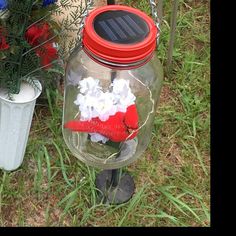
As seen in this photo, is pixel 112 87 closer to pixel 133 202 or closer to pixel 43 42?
pixel 43 42

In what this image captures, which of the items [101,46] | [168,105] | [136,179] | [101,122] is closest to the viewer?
[101,46]

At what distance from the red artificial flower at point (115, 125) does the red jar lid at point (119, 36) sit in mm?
239

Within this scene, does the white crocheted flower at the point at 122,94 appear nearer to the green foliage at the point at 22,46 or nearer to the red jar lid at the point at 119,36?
the red jar lid at the point at 119,36

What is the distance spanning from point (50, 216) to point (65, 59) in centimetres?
62

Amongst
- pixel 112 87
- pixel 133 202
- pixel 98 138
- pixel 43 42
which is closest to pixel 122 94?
pixel 112 87

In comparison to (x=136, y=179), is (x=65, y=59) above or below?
above

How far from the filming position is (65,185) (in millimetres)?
2143

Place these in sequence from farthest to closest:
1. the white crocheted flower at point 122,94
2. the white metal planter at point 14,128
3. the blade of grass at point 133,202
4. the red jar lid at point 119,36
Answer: the blade of grass at point 133,202, the white metal planter at point 14,128, the white crocheted flower at point 122,94, the red jar lid at point 119,36

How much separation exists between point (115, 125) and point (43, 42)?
418 mm

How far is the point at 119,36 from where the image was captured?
1646 millimetres

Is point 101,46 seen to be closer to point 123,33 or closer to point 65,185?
point 123,33

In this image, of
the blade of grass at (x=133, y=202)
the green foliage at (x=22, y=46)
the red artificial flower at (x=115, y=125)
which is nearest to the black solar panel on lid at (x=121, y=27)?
the green foliage at (x=22, y=46)

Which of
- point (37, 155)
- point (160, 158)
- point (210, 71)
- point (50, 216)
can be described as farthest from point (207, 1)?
point (50, 216)

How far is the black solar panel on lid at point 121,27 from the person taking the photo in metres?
1.64
